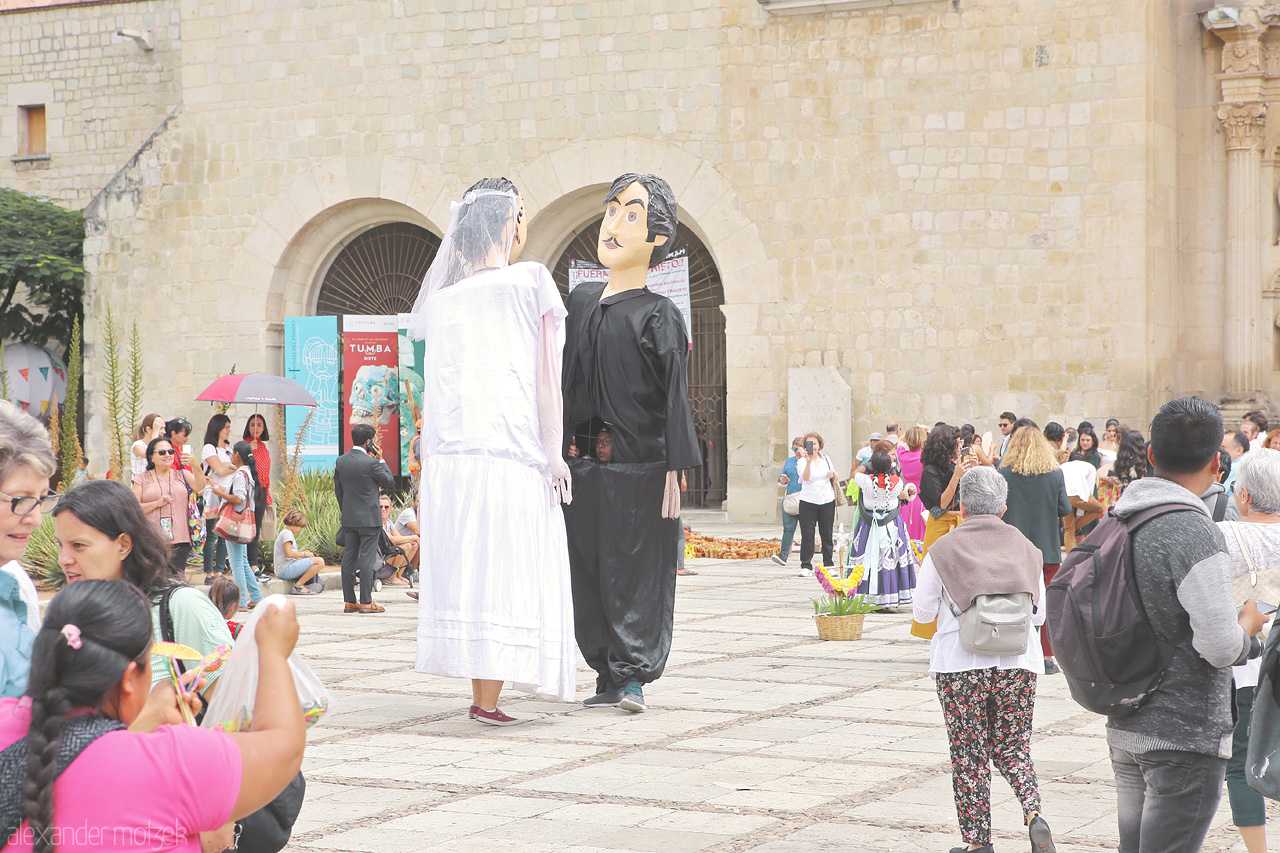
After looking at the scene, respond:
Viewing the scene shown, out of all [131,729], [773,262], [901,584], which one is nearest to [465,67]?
[773,262]

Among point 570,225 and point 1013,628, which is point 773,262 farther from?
point 1013,628

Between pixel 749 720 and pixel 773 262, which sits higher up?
pixel 773 262

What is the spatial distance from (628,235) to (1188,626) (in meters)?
4.33

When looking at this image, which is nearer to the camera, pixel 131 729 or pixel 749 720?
pixel 131 729

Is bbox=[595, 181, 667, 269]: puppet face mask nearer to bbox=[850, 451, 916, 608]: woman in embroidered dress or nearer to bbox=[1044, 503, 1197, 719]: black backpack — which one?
bbox=[1044, 503, 1197, 719]: black backpack

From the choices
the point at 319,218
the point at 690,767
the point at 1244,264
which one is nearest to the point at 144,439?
the point at 690,767

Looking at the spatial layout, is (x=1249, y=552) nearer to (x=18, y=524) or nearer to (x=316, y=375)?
(x=18, y=524)

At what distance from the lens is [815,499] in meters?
13.7

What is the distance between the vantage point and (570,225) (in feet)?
66.2

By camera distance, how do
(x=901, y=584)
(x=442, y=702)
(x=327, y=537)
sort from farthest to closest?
(x=327, y=537)
(x=901, y=584)
(x=442, y=702)

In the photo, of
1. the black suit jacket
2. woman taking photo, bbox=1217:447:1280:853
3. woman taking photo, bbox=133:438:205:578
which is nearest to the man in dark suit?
the black suit jacket

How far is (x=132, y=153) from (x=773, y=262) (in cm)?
1172

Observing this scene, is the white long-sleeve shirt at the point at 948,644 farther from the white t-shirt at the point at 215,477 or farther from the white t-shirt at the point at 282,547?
the white t-shirt at the point at 282,547

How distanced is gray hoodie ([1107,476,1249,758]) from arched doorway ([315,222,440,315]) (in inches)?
718
